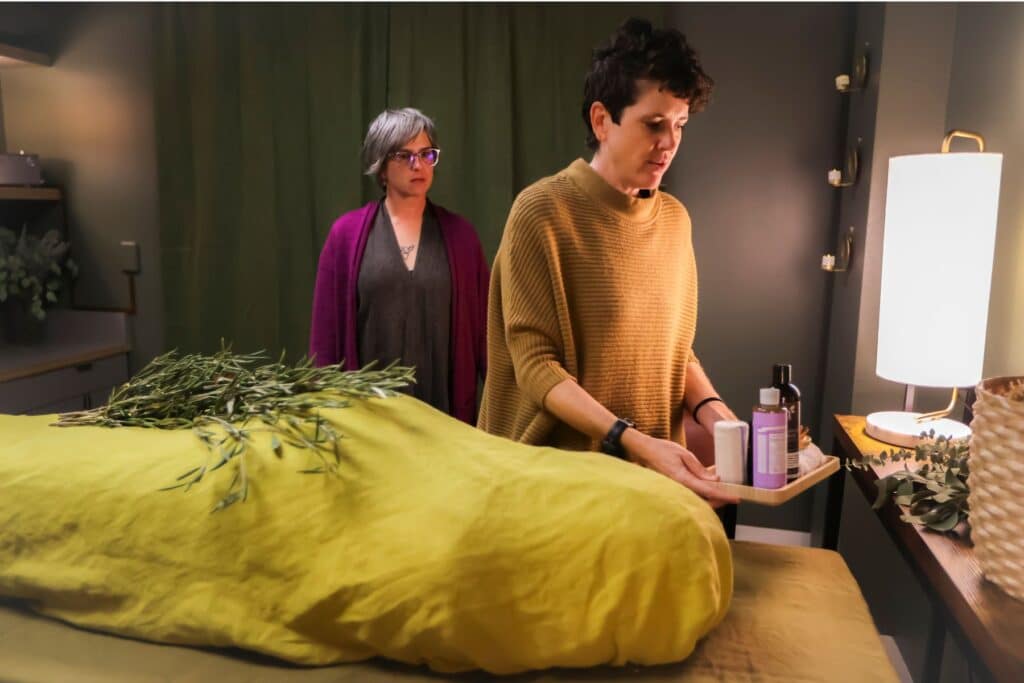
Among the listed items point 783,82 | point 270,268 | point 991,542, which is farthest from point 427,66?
point 991,542

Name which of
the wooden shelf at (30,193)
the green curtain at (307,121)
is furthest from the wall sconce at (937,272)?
the wooden shelf at (30,193)

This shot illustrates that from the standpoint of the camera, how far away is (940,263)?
141 cm

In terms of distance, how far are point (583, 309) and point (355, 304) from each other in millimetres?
1039

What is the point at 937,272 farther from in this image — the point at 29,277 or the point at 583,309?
the point at 29,277

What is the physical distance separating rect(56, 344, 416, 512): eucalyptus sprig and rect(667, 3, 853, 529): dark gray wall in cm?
185

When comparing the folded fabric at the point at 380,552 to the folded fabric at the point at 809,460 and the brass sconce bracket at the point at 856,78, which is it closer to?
the folded fabric at the point at 809,460

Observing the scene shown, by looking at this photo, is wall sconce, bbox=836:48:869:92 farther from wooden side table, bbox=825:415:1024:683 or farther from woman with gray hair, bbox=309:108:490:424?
wooden side table, bbox=825:415:1024:683

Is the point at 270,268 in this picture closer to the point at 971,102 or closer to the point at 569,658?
the point at 971,102

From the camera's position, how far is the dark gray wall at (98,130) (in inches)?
114

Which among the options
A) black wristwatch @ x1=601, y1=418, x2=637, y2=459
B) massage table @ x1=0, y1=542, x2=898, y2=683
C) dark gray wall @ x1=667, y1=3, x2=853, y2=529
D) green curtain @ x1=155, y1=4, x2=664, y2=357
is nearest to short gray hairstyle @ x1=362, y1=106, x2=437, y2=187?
green curtain @ x1=155, y1=4, x2=664, y2=357

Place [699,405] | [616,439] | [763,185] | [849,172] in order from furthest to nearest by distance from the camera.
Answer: [763,185], [849,172], [699,405], [616,439]

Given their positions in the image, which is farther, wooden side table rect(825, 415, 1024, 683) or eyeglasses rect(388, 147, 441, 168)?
eyeglasses rect(388, 147, 441, 168)

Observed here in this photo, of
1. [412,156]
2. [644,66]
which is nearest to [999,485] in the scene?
Answer: [644,66]

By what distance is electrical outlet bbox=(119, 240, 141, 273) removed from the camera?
2984 mm
